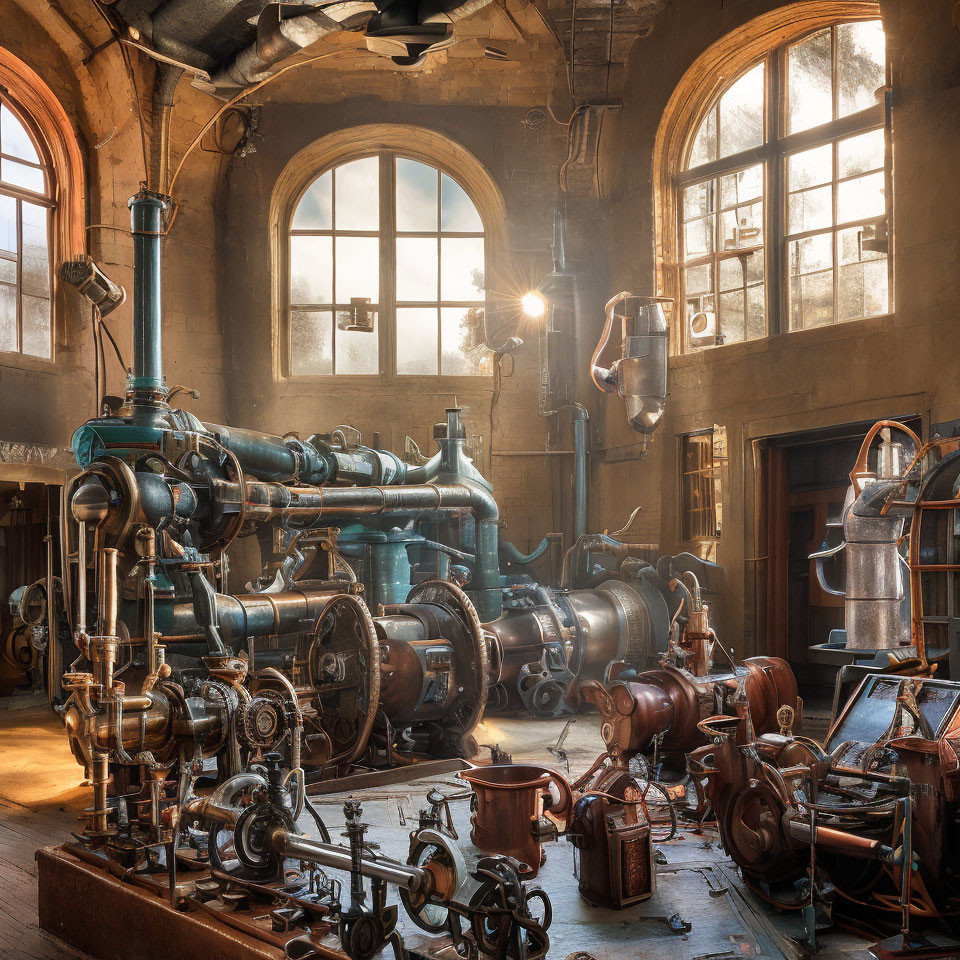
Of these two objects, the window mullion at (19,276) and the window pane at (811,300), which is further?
the window mullion at (19,276)

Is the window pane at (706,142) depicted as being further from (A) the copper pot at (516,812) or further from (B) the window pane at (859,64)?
(A) the copper pot at (516,812)

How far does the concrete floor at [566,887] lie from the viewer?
406 cm

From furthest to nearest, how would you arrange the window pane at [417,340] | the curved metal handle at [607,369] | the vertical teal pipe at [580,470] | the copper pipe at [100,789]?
the window pane at [417,340]
the vertical teal pipe at [580,470]
the curved metal handle at [607,369]
the copper pipe at [100,789]

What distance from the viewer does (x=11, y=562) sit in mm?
11602

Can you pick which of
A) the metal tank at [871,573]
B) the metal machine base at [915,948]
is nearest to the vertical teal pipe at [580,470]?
the metal tank at [871,573]

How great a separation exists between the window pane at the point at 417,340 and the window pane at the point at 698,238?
136 inches

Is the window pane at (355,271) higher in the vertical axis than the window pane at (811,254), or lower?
higher

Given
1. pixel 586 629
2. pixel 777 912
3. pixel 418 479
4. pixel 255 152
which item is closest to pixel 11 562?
pixel 418 479

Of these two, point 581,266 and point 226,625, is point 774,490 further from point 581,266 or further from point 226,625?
point 226,625

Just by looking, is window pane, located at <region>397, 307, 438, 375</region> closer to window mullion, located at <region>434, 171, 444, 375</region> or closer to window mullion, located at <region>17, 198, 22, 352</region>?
window mullion, located at <region>434, 171, 444, 375</region>

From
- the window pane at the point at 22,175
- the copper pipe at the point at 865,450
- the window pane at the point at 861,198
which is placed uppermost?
the window pane at the point at 22,175

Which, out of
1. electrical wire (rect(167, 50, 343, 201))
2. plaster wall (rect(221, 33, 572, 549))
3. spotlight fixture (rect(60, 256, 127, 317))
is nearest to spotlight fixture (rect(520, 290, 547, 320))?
plaster wall (rect(221, 33, 572, 549))

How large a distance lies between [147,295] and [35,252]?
3137 mm

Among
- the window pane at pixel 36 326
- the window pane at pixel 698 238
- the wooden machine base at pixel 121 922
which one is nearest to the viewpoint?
the wooden machine base at pixel 121 922
